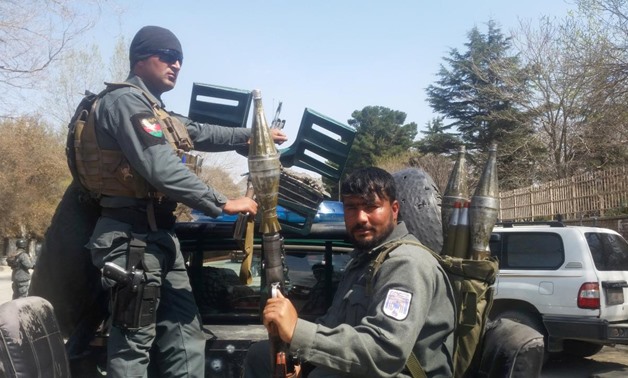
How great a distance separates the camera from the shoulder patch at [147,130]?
2732mm

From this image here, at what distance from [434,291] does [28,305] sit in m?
1.53

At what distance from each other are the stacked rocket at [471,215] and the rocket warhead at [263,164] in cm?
81

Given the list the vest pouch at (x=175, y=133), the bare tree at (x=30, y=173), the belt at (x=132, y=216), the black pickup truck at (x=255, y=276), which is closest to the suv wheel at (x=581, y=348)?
the black pickup truck at (x=255, y=276)

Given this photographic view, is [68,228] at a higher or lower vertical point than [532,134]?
lower

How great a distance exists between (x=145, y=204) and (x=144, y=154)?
311 millimetres

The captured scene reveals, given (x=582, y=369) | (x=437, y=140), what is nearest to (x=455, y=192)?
(x=582, y=369)

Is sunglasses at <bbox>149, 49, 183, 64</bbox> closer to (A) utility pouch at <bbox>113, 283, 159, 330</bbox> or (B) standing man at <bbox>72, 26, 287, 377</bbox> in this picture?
(B) standing man at <bbox>72, 26, 287, 377</bbox>

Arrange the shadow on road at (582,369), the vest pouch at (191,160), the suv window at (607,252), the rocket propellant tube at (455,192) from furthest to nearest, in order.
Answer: the suv window at (607,252) → the shadow on road at (582,369) → the vest pouch at (191,160) → the rocket propellant tube at (455,192)

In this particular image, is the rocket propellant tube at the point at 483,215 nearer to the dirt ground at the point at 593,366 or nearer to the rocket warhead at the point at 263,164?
the rocket warhead at the point at 263,164

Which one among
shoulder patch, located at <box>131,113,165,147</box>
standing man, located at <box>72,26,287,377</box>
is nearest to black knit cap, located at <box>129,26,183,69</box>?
standing man, located at <box>72,26,287,377</box>

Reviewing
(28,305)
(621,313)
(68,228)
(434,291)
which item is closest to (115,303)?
(28,305)

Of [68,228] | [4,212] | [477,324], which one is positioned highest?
[4,212]

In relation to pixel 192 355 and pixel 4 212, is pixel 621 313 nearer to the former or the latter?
pixel 192 355

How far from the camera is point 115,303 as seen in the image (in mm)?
2750
